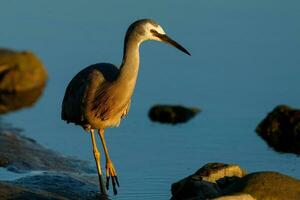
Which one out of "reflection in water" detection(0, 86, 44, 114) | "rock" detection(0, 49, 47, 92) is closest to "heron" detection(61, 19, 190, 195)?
"reflection in water" detection(0, 86, 44, 114)

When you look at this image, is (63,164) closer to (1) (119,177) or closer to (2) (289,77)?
(1) (119,177)

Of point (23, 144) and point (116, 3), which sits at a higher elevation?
point (116, 3)

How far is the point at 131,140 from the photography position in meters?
16.1

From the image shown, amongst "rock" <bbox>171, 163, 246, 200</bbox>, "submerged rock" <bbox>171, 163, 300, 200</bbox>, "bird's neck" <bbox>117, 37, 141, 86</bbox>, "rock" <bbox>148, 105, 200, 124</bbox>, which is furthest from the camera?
"rock" <bbox>148, 105, 200, 124</bbox>

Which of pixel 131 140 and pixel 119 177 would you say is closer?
pixel 119 177

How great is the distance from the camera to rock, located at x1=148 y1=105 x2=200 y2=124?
17.4m

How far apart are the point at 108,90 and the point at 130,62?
0.59 meters

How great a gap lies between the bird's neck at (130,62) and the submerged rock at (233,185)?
4.70 ft

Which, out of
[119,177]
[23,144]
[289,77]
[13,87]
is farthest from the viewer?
[13,87]

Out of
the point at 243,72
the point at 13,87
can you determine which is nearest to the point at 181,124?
the point at 243,72

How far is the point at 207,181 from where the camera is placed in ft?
38.4

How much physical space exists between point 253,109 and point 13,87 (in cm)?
533

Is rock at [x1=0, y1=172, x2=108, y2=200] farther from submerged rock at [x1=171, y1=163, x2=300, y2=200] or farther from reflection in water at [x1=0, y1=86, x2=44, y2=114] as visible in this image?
reflection in water at [x1=0, y1=86, x2=44, y2=114]

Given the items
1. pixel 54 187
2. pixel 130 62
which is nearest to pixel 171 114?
pixel 54 187
